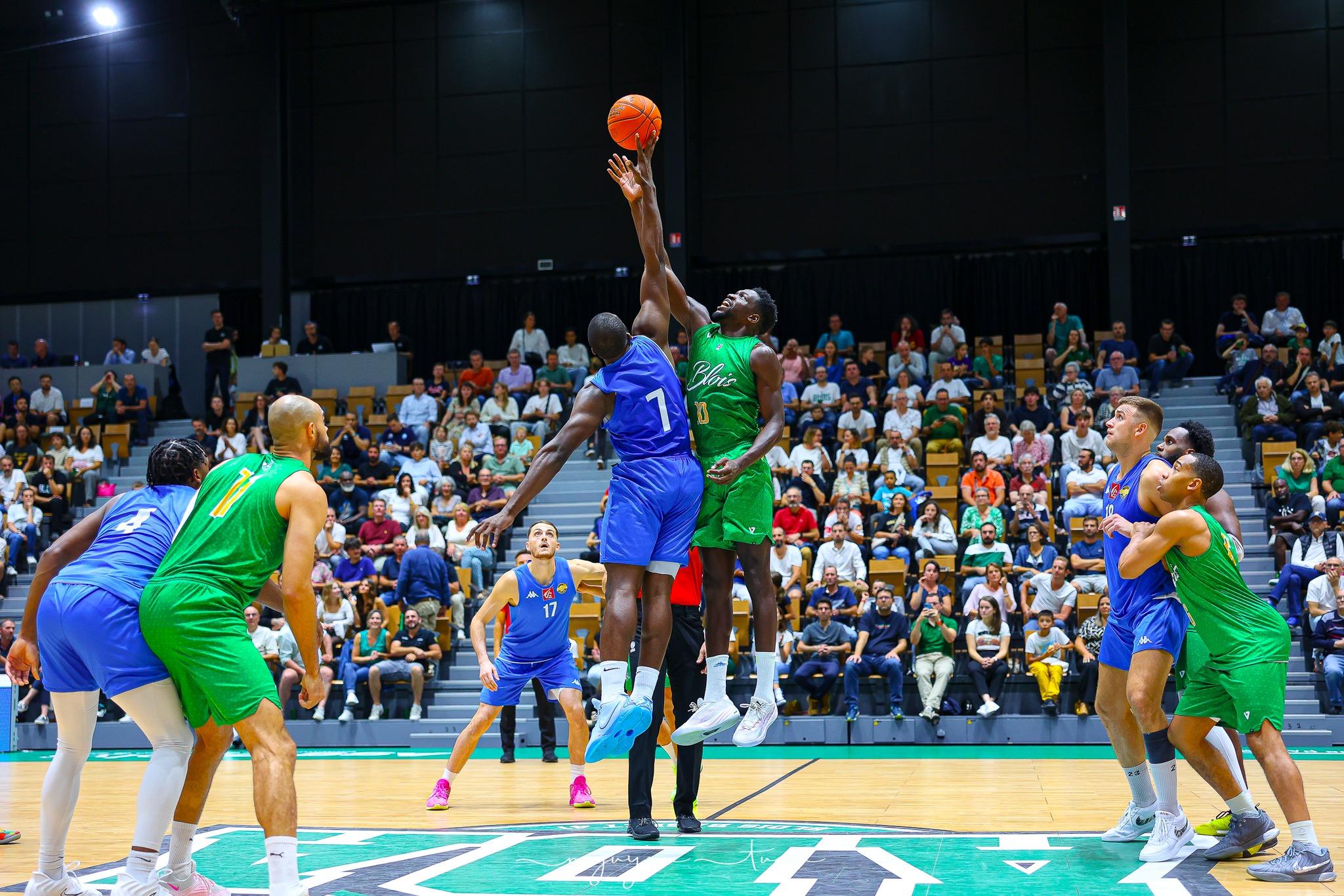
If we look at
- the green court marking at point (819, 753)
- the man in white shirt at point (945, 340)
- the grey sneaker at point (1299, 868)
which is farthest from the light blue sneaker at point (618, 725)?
the man in white shirt at point (945, 340)

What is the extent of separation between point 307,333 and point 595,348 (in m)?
16.3

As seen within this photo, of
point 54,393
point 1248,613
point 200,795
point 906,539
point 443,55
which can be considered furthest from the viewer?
point 443,55

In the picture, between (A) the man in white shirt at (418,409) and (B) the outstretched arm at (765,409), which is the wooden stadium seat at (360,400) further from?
(B) the outstretched arm at (765,409)

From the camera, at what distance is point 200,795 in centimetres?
507

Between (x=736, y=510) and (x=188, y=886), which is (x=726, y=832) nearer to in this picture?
(x=736, y=510)

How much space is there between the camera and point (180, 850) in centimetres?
504

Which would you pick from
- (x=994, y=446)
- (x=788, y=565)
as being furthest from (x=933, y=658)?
(x=994, y=446)

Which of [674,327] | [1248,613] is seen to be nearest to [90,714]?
[1248,613]

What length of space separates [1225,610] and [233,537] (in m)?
4.12

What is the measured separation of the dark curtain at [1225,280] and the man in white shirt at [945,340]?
374cm

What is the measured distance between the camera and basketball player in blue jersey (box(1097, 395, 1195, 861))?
5.87m

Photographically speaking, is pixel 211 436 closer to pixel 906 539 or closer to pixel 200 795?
pixel 906 539

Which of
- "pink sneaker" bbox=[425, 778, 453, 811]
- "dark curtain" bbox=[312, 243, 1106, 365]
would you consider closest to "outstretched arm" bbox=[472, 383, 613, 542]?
"pink sneaker" bbox=[425, 778, 453, 811]

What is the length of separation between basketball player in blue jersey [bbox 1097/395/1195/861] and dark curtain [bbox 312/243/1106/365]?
601 inches
